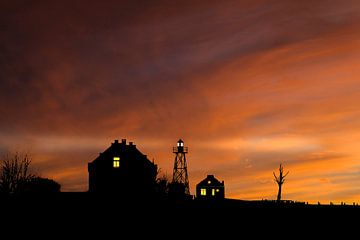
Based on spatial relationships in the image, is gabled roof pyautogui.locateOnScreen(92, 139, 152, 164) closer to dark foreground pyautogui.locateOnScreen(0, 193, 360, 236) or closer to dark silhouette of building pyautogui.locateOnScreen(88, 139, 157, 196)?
dark silhouette of building pyautogui.locateOnScreen(88, 139, 157, 196)

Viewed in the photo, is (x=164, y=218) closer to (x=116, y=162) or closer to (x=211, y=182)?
(x=116, y=162)

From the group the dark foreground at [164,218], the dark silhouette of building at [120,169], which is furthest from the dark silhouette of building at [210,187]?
the dark foreground at [164,218]

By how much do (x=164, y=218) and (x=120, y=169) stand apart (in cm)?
3634

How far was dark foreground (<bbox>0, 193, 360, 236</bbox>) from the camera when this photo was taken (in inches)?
1287

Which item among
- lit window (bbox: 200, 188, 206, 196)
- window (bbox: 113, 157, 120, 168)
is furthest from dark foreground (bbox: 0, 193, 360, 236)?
lit window (bbox: 200, 188, 206, 196)

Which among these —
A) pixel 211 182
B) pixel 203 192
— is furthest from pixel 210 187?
pixel 203 192

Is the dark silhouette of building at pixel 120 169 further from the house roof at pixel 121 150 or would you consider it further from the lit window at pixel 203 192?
the lit window at pixel 203 192

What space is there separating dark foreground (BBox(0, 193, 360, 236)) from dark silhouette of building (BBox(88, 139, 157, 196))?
30.5 meters

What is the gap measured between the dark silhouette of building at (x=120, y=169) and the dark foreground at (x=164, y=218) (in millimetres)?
30454

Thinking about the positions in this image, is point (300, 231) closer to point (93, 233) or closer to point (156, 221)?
point (156, 221)

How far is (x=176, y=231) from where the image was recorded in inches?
1282

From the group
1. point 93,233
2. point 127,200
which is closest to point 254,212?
point 127,200

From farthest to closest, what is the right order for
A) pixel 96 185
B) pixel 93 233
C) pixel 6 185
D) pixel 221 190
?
pixel 221 190
pixel 96 185
pixel 6 185
pixel 93 233

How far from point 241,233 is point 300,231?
3915mm
